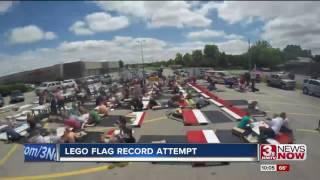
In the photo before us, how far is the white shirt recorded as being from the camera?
3.55 m

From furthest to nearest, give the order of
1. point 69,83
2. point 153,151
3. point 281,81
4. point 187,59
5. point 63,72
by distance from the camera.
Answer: point 69,83 < point 63,72 < point 281,81 < point 187,59 < point 153,151

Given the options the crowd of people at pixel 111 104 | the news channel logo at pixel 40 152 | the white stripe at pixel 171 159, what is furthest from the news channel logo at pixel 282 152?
the news channel logo at pixel 40 152

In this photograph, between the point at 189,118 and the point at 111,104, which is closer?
the point at 189,118

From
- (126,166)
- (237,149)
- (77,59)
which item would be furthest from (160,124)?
(77,59)

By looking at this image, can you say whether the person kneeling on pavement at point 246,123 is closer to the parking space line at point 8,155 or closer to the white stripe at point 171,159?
the white stripe at point 171,159

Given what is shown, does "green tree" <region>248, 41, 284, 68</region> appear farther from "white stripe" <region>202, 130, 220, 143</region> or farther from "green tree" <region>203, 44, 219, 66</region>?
"white stripe" <region>202, 130, 220, 143</region>

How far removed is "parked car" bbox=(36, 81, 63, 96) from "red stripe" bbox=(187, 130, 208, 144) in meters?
1.47

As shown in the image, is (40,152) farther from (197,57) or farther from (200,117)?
(197,57)

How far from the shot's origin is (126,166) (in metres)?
3.64

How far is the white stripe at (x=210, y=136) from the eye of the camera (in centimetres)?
352

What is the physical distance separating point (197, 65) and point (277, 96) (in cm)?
90

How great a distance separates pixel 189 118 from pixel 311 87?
125cm

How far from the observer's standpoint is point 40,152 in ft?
12.0

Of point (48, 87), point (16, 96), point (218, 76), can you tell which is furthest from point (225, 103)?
point (16, 96)
